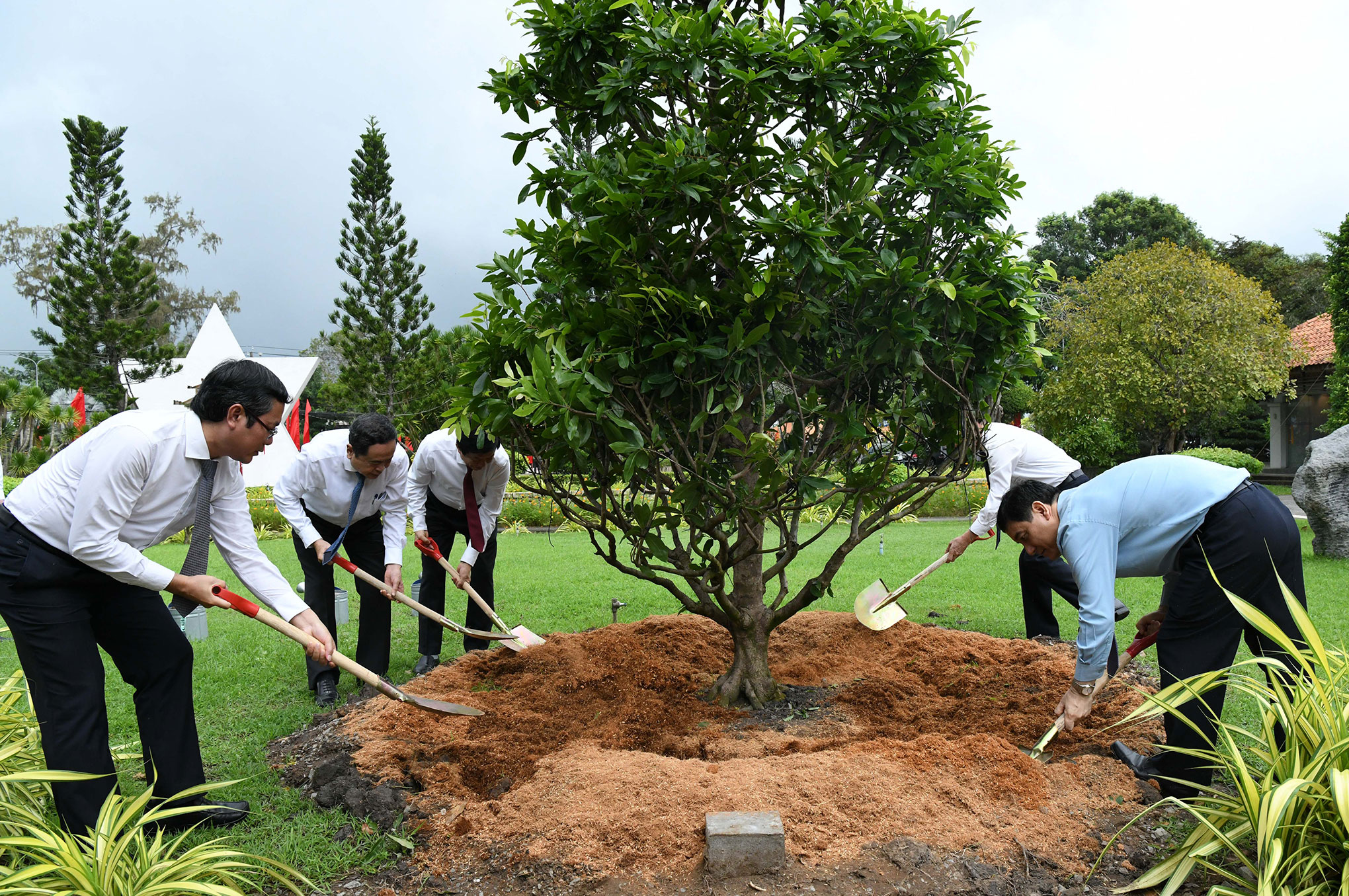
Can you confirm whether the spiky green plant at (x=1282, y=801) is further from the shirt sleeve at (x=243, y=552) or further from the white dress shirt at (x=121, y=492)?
the white dress shirt at (x=121, y=492)

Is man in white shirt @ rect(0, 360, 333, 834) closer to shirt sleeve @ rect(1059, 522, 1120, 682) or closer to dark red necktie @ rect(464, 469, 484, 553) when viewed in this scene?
dark red necktie @ rect(464, 469, 484, 553)

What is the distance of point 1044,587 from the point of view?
209 inches

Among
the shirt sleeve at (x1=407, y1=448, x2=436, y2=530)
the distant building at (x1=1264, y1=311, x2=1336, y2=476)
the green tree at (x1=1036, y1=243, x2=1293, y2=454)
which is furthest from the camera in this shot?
the distant building at (x1=1264, y1=311, x2=1336, y2=476)

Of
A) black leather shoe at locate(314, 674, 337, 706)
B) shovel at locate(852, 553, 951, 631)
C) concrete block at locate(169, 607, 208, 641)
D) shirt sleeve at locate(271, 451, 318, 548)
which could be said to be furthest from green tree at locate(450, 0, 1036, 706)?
concrete block at locate(169, 607, 208, 641)

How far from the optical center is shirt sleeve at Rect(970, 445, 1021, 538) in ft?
15.9

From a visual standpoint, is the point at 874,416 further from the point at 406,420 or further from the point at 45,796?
the point at 406,420

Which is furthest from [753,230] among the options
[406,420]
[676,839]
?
[406,420]

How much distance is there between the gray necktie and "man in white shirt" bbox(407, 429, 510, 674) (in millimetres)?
1540

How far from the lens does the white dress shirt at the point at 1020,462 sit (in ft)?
16.2

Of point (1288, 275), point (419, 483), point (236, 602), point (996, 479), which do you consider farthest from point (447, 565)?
point (1288, 275)

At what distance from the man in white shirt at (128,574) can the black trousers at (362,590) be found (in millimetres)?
1579

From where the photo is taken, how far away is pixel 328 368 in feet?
186

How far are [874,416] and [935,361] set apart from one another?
487mm

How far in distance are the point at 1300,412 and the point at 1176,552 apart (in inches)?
906
